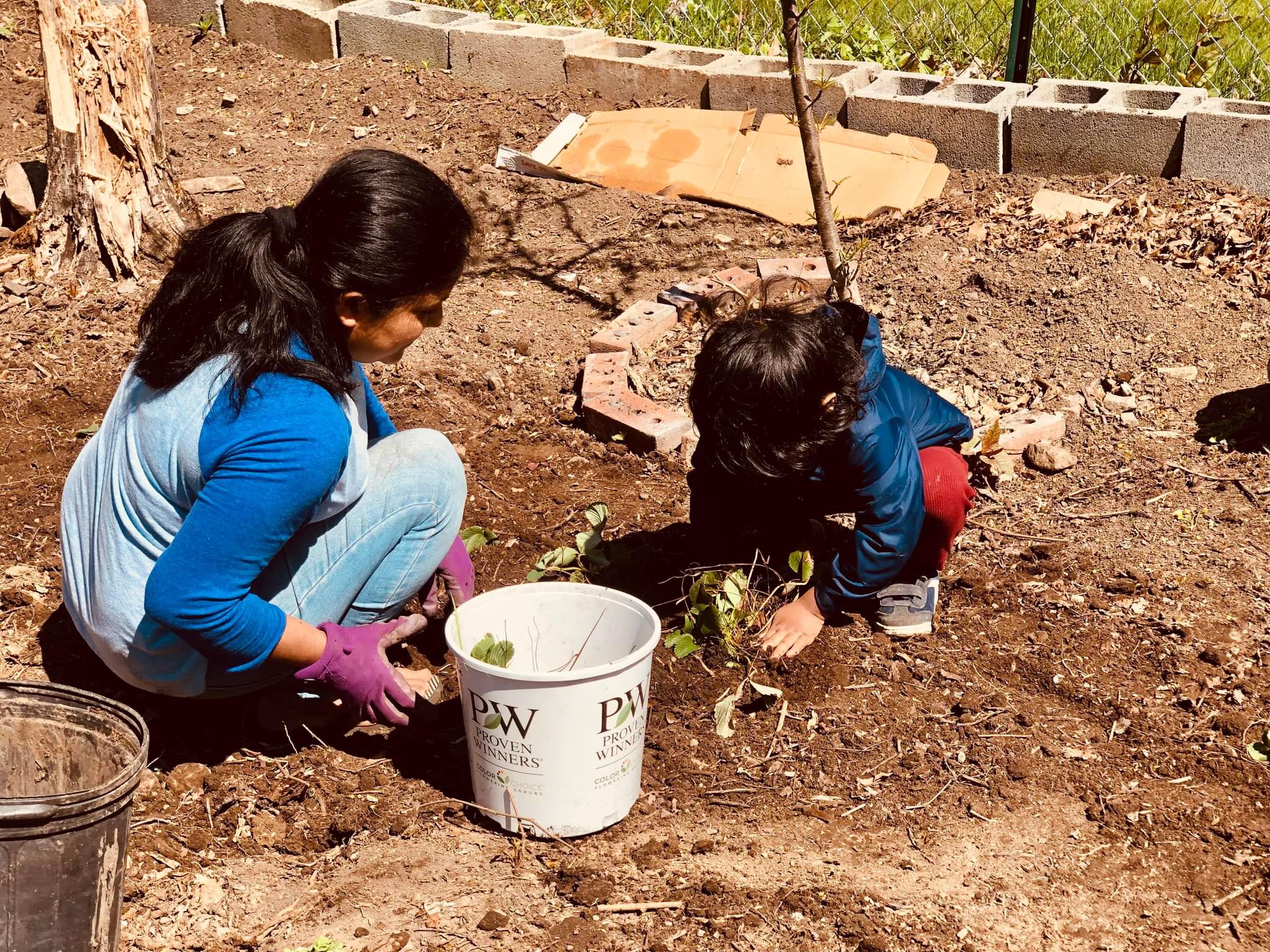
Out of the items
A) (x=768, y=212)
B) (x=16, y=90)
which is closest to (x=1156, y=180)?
(x=768, y=212)

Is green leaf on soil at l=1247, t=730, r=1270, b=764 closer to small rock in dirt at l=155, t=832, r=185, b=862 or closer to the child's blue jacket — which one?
the child's blue jacket

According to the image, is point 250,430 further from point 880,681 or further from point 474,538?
point 880,681

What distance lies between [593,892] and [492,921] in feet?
0.60

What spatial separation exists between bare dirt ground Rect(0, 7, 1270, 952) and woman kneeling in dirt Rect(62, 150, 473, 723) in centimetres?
36

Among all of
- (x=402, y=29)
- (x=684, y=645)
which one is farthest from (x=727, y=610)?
(x=402, y=29)

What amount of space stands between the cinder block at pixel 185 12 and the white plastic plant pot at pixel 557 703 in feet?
17.5

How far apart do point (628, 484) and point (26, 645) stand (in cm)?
156

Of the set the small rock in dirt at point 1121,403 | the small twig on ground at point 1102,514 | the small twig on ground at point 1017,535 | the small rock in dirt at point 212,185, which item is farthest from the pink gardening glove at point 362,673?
the small rock in dirt at point 212,185

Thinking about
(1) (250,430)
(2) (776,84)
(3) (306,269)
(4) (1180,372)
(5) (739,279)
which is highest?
(3) (306,269)

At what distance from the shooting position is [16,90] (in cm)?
586

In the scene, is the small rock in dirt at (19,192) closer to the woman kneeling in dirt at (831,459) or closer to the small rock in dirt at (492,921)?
the woman kneeling in dirt at (831,459)

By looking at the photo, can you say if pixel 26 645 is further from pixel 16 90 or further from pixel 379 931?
pixel 16 90

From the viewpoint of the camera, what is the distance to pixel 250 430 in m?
1.95

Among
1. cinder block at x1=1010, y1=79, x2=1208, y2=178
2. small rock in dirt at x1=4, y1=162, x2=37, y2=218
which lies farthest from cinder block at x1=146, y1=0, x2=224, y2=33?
cinder block at x1=1010, y1=79, x2=1208, y2=178
